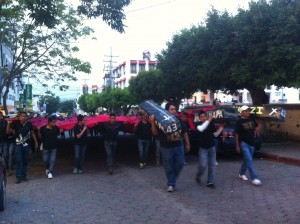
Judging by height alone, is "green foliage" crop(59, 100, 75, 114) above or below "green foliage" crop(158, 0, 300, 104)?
below

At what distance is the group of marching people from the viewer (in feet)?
25.5

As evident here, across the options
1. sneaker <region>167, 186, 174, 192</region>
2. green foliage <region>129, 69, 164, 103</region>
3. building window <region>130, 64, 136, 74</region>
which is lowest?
sneaker <region>167, 186, 174, 192</region>

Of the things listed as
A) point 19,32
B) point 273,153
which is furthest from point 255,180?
point 19,32

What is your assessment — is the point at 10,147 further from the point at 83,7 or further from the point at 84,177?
the point at 83,7

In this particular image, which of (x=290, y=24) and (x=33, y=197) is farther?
(x=290, y=24)

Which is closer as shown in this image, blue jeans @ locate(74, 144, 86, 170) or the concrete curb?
blue jeans @ locate(74, 144, 86, 170)

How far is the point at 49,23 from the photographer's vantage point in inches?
407

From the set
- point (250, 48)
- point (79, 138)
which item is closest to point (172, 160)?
point (79, 138)

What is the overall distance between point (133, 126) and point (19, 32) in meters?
10.2

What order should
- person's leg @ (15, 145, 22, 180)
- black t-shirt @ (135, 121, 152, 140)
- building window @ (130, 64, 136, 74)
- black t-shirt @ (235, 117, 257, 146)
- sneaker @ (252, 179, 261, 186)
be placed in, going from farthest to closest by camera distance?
1. building window @ (130, 64, 136, 74)
2. black t-shirt @ (135, 121, 152, 140)
3. person's leg @ (15, 145, 22, 180)
4. black t-shirt @ (235, 117, 257, 146)
5. sneaker @ (252, 179, 261, 186)

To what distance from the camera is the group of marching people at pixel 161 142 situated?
25.5 feet

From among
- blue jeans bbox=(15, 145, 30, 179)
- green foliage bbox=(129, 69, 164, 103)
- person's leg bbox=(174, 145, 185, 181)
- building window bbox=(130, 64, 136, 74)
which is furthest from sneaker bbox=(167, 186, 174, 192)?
building window bbox=(130, 64, 136, 74)

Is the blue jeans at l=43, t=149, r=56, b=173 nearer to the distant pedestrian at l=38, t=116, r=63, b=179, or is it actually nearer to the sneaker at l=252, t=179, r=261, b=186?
the distant pedestrian at l=38, t=116, r=63, b=179

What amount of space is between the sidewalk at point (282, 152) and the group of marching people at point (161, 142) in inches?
144
